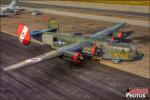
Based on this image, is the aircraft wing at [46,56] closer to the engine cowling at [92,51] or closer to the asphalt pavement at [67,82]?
the engine cowling at [92,51]

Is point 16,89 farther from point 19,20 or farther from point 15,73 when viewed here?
point 19,20

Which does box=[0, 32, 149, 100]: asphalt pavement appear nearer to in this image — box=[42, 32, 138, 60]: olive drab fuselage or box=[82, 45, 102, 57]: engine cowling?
box=[82, 45, 102, 57]: engine cowling

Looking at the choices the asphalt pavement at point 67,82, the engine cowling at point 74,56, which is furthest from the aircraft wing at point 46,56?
the asphalt pavement at point 67,82

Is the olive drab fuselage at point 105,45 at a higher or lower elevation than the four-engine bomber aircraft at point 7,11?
lower

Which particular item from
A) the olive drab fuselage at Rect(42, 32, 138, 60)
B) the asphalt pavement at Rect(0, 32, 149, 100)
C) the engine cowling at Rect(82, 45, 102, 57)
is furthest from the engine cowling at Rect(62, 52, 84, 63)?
the olive drab fuselage at Rect(42, 32, 138, 60)

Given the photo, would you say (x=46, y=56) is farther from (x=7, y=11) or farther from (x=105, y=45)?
(x=7, y=11)
